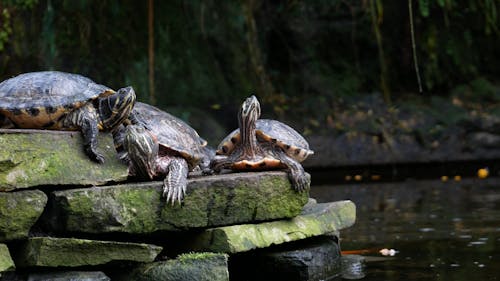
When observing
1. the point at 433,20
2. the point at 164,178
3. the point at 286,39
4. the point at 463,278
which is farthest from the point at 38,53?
the point at 463,278

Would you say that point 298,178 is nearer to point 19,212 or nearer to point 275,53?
point 19,212

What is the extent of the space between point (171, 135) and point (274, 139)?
2.40 feet

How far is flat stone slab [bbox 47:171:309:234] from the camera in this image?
441 centimetres

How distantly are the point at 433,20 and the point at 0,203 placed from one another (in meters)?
9.06

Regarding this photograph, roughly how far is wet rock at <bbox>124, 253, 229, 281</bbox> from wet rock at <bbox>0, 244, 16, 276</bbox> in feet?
2.08

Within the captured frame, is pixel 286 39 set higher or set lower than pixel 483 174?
higher

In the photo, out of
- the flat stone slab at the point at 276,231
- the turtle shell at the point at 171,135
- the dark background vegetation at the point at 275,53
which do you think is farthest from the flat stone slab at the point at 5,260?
the dark background vegetation at the point at 275,53

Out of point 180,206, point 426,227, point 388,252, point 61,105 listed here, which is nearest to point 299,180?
point 180,206

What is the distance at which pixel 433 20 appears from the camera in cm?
1231

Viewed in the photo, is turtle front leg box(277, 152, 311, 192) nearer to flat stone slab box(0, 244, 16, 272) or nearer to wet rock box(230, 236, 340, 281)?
wet rock box(230, 236, 340, 281)

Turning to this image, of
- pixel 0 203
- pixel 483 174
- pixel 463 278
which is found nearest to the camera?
pixel 0 203

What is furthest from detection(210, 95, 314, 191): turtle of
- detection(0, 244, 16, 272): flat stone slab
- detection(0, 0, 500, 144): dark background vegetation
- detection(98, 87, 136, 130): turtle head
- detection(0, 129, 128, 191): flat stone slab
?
detection(0, 0, 500, 144): dark background vegetation

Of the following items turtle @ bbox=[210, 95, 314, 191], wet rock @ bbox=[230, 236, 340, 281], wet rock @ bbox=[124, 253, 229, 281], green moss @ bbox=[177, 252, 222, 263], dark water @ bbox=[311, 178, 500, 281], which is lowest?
dark water @ bbox=[311, 178, 500, 281]

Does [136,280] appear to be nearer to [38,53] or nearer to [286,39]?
[38,53]
